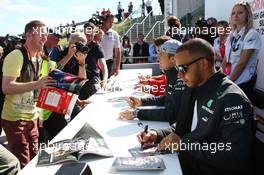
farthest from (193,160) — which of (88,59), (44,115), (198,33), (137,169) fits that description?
(198,33)

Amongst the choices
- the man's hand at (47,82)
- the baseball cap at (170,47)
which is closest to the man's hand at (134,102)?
the baseball cap at (170,47)

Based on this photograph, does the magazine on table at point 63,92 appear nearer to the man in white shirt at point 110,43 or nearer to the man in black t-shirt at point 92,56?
the man in black t-shirt at point 92,56

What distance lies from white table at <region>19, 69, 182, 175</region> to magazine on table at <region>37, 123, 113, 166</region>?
1.6 inches

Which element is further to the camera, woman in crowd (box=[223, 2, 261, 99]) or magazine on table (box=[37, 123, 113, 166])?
woman in crowd (box=[223, 2, 261, 99])

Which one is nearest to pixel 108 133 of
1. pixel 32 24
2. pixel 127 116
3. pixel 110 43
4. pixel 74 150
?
pixel 127 116

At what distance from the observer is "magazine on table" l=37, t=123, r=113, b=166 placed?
1694 mm

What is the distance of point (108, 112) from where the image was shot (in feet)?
9.09

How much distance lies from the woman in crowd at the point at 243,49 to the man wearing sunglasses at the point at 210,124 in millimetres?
1270

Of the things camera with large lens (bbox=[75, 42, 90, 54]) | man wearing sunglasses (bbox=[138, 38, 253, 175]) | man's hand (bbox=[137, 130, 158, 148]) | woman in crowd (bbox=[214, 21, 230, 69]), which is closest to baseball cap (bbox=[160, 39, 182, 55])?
man wearing sunglasses (bbox=[138, 38, 253, 175])

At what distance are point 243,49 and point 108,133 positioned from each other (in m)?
1.55

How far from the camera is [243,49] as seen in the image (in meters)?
3.08

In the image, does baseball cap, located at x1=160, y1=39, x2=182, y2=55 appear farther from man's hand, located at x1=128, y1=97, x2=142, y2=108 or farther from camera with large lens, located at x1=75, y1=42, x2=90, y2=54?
camera with large lens, located at x1=75, y1=42, x2=90, y2=54

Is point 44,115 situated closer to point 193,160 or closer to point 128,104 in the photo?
point 128,104

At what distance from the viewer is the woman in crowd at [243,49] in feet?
9.95
